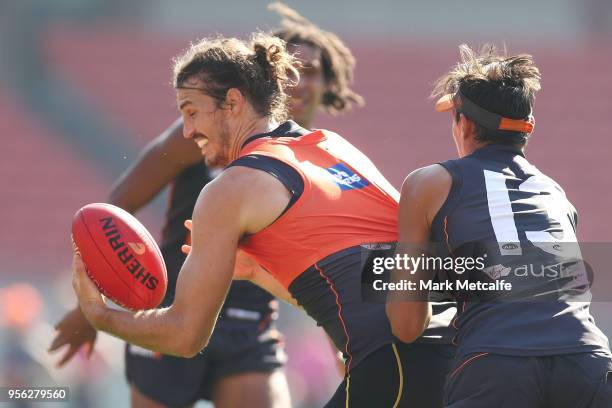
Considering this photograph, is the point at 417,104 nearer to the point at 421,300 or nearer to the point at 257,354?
the point at 257,354

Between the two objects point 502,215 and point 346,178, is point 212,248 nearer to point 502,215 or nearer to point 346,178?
point 346,178

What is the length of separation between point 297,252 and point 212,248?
0.26 m

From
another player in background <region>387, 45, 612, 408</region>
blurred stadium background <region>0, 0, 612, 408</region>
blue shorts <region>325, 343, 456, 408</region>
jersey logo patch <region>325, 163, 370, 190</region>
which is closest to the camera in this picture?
another player in background <region>387, 45, 612, 408</region>

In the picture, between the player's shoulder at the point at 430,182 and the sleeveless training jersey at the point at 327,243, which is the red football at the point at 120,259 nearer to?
the sleeveless training jersey at the point at 327,243

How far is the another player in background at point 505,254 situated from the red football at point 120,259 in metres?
0.85

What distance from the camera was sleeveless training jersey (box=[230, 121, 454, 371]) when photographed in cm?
304

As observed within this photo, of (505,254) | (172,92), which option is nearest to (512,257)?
(505,254)

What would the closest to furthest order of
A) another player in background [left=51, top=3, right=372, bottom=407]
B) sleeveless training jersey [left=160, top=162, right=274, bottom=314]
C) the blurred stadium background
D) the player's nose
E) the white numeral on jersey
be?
the white numeral on jersey, the player's nose, another player in background [left=51, top=3, right=372, bottom=407], sleeveless training jersey [left=160, top=162, right=274, bottom=314], the blurred stadium background

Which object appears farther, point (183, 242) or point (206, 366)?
point (183, 242)

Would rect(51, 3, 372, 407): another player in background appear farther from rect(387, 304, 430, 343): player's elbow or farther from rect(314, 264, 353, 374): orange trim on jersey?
rect(387, 304, 430, 343): player's elbow

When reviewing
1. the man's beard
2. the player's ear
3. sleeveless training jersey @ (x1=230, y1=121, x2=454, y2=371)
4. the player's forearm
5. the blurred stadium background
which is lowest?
the player's forearm

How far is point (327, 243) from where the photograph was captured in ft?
10.0

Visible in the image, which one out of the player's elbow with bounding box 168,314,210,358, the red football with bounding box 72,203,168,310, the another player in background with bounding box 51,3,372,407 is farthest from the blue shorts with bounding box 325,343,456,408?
the another player in background with bounding box 51,3,372,407

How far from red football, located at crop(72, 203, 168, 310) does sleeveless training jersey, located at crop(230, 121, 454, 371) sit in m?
0.37
